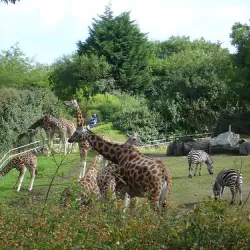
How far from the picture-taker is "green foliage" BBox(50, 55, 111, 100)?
49.9m

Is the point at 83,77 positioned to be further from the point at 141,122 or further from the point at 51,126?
the point at 51,126

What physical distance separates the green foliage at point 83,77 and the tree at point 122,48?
5.37 ft

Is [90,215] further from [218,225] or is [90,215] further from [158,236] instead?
[218,225]

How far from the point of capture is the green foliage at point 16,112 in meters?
25.5

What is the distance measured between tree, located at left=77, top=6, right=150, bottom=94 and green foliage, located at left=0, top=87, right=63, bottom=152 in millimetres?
22659

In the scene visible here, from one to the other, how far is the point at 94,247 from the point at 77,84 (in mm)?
45239

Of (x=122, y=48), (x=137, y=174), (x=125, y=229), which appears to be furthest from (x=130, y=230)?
(x=122, y=48)

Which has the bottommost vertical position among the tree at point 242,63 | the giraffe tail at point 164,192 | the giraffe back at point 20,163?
the giraffe back at point 20,163

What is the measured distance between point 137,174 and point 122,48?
45066 mm

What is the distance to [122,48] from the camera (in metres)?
55.2

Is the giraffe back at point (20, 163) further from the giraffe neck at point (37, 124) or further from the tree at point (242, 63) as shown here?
the tree at point (242, 63)

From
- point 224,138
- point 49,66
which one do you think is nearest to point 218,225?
point 224,138

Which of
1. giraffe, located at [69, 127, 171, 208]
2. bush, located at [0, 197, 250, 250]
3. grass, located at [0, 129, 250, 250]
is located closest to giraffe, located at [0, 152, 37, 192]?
giraffe, located at [69, 127, 171, 208]

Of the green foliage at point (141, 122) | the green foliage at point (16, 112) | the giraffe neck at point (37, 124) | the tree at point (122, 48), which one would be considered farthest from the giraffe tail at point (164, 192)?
the tree at point (122, 48)
